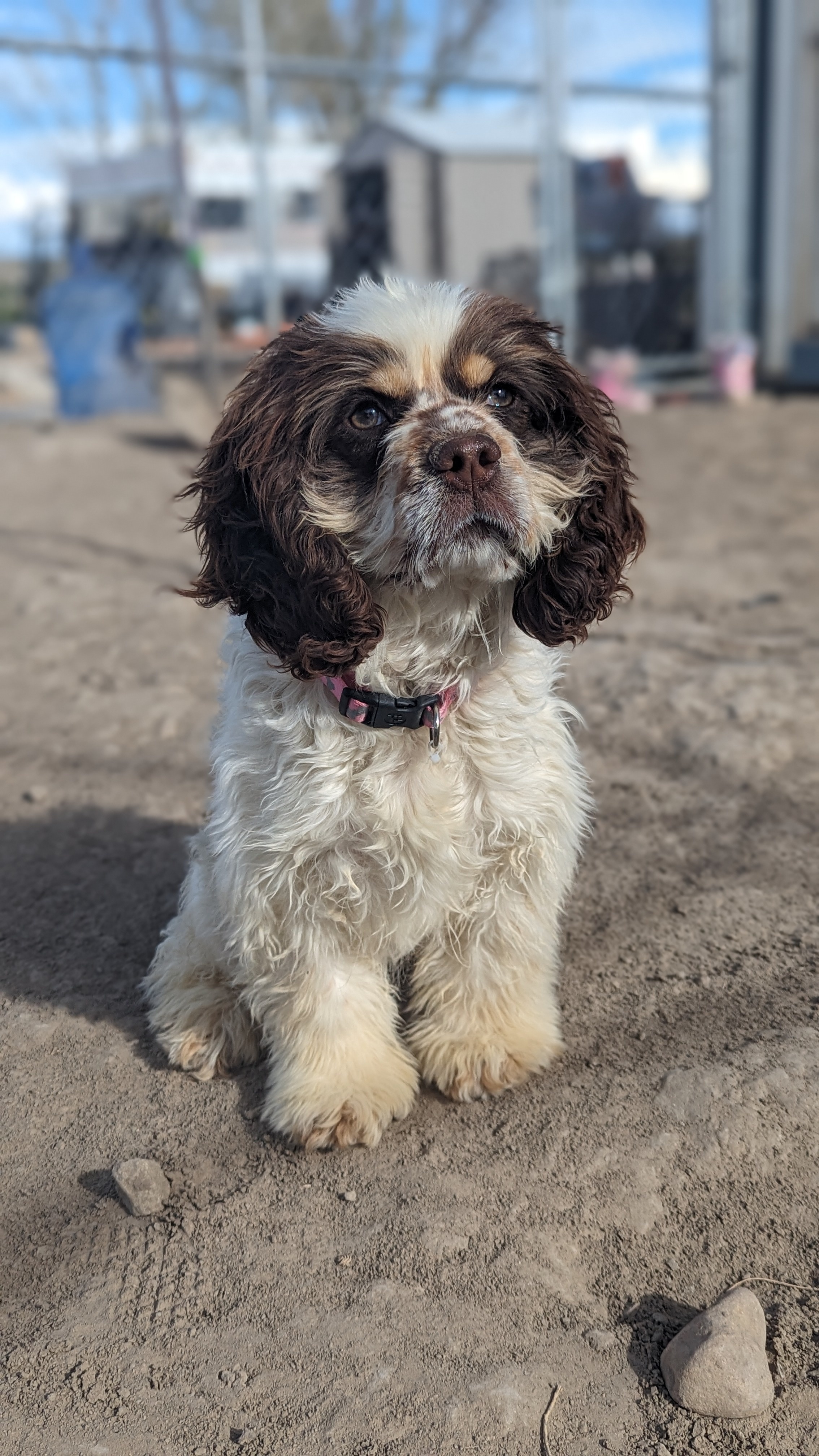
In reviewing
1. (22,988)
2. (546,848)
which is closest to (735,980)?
(546,848)

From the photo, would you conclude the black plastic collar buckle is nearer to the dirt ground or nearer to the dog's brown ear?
the dog's brown ear

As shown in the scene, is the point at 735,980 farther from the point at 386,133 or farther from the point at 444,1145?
the point at 386,133

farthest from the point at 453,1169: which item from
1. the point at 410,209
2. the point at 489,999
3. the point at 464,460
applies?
the point at 410,209

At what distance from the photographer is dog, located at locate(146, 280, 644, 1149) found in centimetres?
233

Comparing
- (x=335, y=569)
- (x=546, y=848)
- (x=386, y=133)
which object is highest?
(x=386, y=133)

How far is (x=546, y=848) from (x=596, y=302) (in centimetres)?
1102

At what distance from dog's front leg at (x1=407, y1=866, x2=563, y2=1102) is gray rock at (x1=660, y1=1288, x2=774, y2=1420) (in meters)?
0.83

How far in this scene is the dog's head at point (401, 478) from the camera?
228cm

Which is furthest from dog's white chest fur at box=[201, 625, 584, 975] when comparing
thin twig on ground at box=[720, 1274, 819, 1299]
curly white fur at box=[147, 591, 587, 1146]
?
thin twig on ground at box=[720, 1274, 819, 1299]

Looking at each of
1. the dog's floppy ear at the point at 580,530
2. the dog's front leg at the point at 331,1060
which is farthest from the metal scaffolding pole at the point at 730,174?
the dog's front leg at the point at 331,1060

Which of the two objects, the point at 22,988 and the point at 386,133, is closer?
the point at 22,988

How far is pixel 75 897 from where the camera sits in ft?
11.8

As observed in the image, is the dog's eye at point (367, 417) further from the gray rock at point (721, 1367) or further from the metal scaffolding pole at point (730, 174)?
the metal scaffolding pole at point (730, 174)

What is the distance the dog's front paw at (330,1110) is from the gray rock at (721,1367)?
821 millimetres
